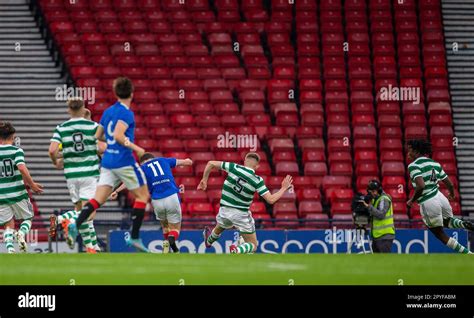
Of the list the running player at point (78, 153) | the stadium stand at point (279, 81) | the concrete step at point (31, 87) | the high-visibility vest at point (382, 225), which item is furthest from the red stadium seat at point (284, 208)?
the running player at point (78, 153)

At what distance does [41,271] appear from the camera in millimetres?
10039

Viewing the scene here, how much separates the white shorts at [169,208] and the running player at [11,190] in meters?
1.94

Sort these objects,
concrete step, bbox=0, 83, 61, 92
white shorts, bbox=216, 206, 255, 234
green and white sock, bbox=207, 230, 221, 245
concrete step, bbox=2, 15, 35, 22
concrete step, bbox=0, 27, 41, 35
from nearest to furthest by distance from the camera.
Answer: white shorts, bbox=216, 206, 255, 234 < green and white sock, bbox=207, 230, 221, 245 < concrete step, bbox=0, 83, 61, 92 < concrete step, bbox=0, 27, 41, 35 < concrete step, bbox=2, 15, 35, 22

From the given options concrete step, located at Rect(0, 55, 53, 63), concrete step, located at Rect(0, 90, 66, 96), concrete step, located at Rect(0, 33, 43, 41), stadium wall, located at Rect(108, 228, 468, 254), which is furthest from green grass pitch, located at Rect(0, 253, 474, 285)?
concrete step, located at Rect(0, 33, 43, 41)

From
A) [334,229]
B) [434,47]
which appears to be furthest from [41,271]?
[434,47]

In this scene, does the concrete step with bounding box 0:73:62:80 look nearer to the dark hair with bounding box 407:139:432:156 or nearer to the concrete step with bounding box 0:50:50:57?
the concrete step with bounding box 0:50:50:57

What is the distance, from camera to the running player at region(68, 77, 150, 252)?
12055 millimetres

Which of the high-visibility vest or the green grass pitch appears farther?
the high-visibility vest

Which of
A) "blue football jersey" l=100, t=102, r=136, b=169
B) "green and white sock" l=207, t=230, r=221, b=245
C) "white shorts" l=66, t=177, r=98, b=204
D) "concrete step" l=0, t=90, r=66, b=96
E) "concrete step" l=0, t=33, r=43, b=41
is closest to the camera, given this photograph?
"blue football jersey" l=100, t=102, r=136, b=169

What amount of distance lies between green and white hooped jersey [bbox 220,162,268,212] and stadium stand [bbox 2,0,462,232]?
6.85 m

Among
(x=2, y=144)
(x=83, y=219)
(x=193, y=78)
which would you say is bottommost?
(x=83, y=219)

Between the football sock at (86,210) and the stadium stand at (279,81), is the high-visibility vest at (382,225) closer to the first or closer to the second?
the stadium stand at (279,81)
